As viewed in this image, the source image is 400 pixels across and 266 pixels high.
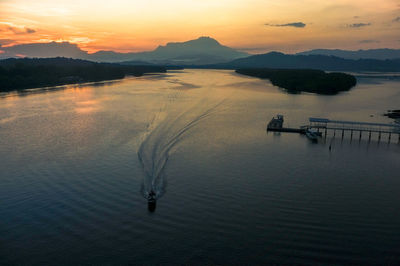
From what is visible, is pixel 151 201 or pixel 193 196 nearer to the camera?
pixel 151 201

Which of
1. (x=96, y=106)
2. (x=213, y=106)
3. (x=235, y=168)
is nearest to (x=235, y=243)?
(x=235, y=168)

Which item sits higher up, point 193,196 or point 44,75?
point 44,75

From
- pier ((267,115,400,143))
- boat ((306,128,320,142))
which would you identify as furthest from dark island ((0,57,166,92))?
boat ((306,128,320,142))

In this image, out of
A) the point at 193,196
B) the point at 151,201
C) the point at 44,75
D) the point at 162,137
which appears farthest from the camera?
the point at 44,75

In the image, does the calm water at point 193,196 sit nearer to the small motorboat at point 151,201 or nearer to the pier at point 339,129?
the small motorboat at point 151,201

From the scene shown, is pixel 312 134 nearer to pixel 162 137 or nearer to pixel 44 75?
pixel 162 137

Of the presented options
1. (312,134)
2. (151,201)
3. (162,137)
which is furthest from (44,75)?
(151,201)

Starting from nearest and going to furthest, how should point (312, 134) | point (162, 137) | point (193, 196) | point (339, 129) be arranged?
point (193, 196), point (162, 137), point (312, 134), point (339, 129)
